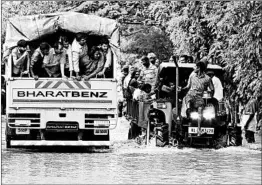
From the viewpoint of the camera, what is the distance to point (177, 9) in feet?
102

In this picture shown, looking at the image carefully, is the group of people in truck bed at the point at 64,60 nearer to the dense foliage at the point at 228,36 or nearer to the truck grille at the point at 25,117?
the truck grille at the point at 25,117

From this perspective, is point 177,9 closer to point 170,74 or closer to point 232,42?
point 232,42

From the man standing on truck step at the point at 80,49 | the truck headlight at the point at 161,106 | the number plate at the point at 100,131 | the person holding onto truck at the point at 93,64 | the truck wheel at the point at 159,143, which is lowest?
the truck wheel at the point at 159,143

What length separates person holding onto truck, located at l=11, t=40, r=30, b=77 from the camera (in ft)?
69.1

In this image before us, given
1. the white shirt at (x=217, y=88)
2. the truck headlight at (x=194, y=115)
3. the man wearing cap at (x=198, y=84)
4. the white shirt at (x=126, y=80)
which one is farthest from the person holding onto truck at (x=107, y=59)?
the white shirt at (x=126, y=80)

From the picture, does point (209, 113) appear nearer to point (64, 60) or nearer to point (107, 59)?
point (107, 59)

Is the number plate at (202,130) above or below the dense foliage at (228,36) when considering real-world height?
below

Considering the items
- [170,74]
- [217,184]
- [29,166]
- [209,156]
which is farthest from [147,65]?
[217,184]

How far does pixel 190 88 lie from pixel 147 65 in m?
2.30

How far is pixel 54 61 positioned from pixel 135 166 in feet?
15.8

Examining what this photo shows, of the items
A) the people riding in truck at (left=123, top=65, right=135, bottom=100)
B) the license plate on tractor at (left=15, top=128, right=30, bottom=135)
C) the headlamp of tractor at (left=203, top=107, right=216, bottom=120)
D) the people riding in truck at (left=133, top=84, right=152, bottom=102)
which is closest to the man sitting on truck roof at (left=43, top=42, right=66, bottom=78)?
the license plate on tractor at (left=15, top=128, right=30, bottom=135)

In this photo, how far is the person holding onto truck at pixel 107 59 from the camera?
21.2 m

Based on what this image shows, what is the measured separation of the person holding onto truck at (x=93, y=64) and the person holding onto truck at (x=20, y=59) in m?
1.14

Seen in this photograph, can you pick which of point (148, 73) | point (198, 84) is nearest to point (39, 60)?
point (148, 73)
